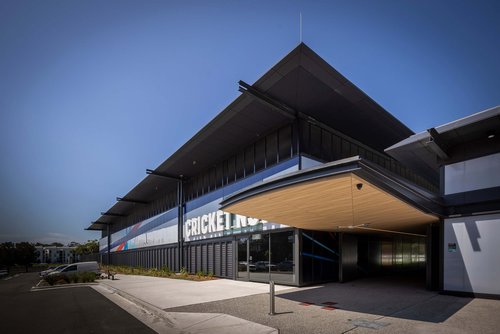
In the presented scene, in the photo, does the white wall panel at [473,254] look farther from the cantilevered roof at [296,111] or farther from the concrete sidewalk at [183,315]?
the concrete sidewalk at [183,315]

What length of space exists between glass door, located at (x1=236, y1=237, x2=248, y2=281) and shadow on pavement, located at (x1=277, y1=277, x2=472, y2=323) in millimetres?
5334

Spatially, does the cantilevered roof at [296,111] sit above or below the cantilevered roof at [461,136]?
above

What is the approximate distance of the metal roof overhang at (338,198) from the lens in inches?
316

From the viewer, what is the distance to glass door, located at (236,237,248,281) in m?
19.6

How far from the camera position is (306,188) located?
358 inches

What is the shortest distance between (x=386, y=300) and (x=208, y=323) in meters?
6.75

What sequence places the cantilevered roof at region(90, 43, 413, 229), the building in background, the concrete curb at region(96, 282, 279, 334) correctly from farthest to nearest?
1. the cantilevered roof at region(90, 43, 413, 229)
2. the building in background
3. the concrete curb at region(96, 282, 279, 334)

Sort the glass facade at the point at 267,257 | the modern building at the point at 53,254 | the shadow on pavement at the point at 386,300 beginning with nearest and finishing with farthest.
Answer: the shadow on pavement at the point at 386,300 → the glass facade at the point at 267,257 → the modern building at the point at 53,254

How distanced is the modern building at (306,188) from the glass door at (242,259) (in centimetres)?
6

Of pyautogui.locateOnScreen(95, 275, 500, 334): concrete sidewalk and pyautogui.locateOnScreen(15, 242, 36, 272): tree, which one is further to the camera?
pyautogui.locateOnScreen(15, 242, 36, 272): tree

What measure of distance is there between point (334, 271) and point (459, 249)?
654cm

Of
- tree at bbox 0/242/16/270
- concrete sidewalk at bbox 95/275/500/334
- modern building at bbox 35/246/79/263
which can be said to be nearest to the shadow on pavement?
concrete sidewalk at bbox 95/275/500/334

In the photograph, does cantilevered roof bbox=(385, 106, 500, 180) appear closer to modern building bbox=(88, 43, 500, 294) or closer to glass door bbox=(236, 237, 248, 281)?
modern building bbox=(88, 43, 500, 294)

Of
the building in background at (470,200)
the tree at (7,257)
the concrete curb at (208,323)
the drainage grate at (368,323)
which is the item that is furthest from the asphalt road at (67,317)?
the tree at (7,257)
